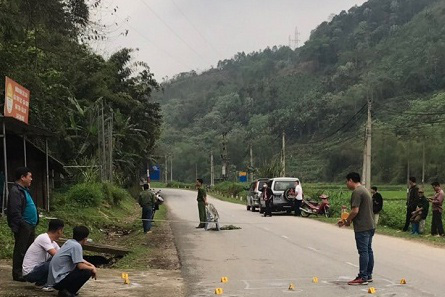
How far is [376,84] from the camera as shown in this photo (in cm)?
Result: 10362

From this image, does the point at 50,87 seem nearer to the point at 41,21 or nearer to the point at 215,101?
the point at 41,21

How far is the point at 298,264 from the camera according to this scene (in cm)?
1229

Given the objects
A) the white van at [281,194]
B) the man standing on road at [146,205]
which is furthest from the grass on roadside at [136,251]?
the white van at [281,194]

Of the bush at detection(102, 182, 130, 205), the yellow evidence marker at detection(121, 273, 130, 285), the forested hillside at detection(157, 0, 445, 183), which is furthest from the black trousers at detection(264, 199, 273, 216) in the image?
the forested hillside at detection(157, 0, 445, 183)

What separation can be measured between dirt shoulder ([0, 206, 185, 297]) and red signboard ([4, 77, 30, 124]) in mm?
4776

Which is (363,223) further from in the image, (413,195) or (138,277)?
(413,195)

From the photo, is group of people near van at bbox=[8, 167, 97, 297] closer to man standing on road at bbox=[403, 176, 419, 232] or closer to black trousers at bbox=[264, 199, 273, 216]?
man standing on road at bbox=[403, 176, 419, 232]

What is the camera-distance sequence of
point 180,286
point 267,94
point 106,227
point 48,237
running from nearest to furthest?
point 48,237, point 180,286, point 106,227, point 267,94

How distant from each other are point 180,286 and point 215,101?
447ft

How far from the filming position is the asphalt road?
30.9ft

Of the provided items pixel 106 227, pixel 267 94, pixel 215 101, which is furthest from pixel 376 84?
pixel 106 227

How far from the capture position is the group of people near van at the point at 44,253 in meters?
8.07

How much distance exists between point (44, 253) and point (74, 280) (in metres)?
0.87

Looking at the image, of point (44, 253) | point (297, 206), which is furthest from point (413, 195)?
point (44, 253)
